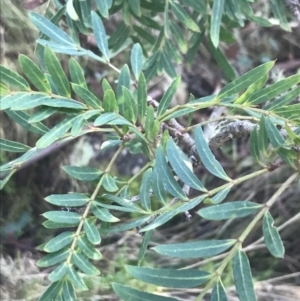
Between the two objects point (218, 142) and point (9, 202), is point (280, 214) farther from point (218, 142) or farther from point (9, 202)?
point (9, 202)

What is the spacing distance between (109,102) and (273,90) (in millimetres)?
190

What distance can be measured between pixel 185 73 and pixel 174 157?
42.9 inches

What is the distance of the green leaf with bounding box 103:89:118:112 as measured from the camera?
0.50 meters

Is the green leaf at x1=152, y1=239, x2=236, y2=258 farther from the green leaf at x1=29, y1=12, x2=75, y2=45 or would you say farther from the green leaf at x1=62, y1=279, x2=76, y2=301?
the green leaf at x1=29, y1=12, x2=75, y2=45

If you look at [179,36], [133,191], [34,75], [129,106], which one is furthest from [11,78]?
[133,191]

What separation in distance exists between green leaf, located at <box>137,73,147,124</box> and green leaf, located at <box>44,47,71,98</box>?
0.30 feet

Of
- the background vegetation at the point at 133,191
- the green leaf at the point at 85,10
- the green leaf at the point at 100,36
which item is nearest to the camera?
the green leaf at the point at 100,36

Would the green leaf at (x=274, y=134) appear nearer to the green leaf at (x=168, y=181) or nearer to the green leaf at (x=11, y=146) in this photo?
the green leaf at (x=168, y=181)

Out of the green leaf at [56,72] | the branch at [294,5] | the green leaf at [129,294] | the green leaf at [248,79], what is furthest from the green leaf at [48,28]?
the branch at [294,5]

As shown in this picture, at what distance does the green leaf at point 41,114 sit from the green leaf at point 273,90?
230 millimetres

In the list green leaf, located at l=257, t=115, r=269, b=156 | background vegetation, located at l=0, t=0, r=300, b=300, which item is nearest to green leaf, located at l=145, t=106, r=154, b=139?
green leaf, located at l=257, t=115, r=269, b=156

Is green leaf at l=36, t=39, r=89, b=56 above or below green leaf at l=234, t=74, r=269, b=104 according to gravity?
above

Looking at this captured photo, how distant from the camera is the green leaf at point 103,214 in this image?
52 cm

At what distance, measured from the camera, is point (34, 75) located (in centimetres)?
46
